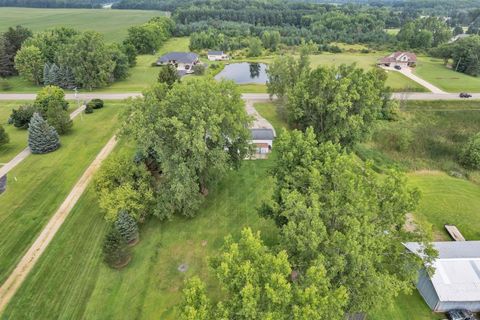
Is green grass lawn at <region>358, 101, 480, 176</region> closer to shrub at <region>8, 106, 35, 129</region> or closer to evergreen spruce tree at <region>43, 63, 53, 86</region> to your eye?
shrub at <region>8, 106, 35, 129</region>

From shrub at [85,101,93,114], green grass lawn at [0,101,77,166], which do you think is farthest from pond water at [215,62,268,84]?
green grass lawn at [0,101,77,166]

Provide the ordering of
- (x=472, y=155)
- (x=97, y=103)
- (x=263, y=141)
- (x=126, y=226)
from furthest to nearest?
(x=97, y=103), (x=263, y=141), (x=472, y=155), (x=126, y=226)

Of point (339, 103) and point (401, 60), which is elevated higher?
point (339, 103)

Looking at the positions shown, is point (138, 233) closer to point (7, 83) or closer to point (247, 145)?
point (247, 145)

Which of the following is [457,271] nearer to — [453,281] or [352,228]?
[453,281]

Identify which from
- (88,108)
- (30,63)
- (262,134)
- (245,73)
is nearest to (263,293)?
(262,134)

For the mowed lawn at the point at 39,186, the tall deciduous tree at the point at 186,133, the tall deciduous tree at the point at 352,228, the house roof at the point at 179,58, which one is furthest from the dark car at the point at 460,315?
the house roof at the point at 179,58
